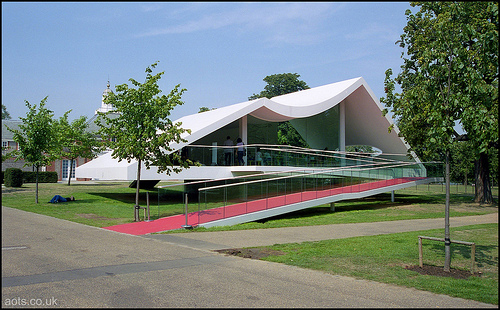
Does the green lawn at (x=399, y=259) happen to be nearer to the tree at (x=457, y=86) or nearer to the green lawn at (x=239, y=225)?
the tree at (x=457, y=86)

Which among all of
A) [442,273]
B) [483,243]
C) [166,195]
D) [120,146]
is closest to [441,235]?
[483,243]

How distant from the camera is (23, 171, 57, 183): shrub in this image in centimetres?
4319

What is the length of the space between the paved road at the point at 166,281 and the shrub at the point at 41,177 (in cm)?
3497

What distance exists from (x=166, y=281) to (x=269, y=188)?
39.7 feet

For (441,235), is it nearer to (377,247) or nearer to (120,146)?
(377,247)

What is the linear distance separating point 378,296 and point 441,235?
8.09 meters

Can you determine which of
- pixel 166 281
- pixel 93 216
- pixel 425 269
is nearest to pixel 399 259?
pixel 425 269

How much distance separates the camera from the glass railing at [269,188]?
17.0 metres

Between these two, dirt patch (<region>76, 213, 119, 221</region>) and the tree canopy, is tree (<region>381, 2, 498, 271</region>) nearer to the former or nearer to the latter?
the tree canopy

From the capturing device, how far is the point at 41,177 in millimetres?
44969

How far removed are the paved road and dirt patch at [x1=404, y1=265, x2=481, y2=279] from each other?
175 centimetres

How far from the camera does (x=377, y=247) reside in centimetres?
1156

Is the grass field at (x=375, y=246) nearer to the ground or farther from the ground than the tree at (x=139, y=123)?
nearer to the ground

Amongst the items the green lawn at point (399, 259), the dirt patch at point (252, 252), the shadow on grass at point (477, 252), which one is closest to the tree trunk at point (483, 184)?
the green lawn at point (399, 259)
